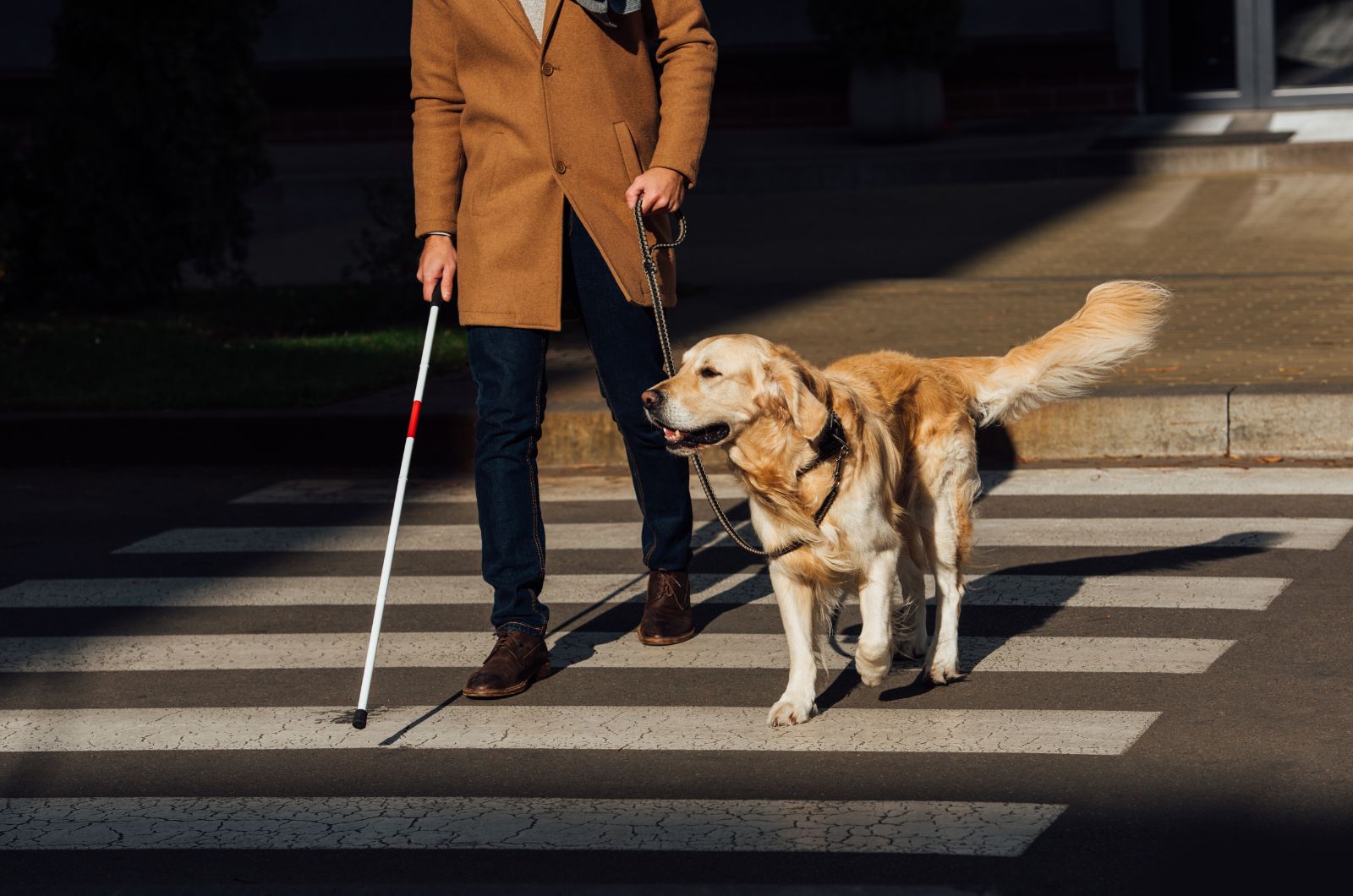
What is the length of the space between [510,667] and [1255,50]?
68.1ft

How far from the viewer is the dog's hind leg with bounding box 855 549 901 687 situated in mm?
4762

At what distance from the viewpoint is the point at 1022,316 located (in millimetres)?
10594

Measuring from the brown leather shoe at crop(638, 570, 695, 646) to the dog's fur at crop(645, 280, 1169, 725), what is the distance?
2.60 ft

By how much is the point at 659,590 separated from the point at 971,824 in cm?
189

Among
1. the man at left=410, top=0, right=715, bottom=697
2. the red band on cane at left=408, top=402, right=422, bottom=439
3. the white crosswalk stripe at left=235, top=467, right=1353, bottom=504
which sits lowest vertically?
the white crosswalk stripe at left=235, top=467, right=1353, bottom=504

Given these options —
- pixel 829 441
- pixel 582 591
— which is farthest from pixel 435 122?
pixel 582 591

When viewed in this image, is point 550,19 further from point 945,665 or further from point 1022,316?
point 1022,316

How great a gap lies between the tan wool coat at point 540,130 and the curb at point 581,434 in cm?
333

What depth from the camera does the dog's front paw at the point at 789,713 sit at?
15.7 feet

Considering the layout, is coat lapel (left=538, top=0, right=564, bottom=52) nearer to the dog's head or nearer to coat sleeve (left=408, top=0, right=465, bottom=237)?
coat sleeve (left=408, top=0, right=465, bottom=237)

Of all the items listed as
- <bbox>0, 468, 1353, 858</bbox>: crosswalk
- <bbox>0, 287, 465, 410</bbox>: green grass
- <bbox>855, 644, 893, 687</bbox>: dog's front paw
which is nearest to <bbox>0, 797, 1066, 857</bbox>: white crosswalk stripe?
<bbox>0, 468, 1353, 858</bbox>: crosswalk

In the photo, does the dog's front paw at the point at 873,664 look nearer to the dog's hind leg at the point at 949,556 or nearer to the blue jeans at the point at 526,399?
the dog's hind leg at the point at 949,556

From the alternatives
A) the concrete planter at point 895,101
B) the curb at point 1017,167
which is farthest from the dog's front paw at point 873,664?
the concrete planter at point 895,101

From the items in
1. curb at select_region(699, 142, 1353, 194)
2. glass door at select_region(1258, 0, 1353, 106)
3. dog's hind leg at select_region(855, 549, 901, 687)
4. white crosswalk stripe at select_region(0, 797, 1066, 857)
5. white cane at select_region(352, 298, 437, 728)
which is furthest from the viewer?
glass door at select_region(1258, 0, 1353, 106)
